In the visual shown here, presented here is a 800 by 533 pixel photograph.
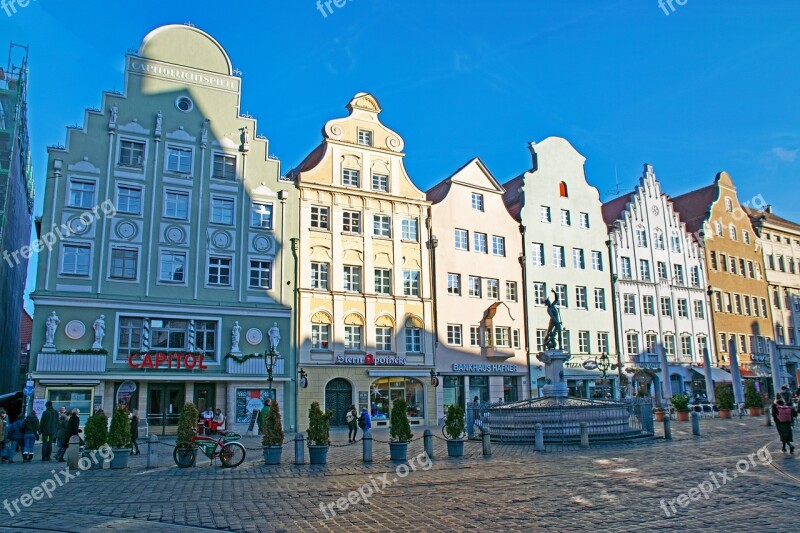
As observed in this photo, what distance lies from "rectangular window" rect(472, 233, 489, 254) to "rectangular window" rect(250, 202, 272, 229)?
45.1 ft

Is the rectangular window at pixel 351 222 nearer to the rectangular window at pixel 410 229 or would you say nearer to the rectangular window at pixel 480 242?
the rectangular window at pixel 410 229

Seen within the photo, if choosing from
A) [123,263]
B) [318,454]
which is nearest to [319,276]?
[123,263]

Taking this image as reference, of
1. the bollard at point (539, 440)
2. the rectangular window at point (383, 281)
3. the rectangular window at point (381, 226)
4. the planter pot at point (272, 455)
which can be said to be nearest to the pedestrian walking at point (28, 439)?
A: the planter pot at point (272, 455)

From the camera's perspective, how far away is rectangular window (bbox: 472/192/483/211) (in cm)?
4491

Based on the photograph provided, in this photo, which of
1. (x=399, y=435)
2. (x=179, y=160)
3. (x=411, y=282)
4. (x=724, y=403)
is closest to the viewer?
(x=399, y=435)

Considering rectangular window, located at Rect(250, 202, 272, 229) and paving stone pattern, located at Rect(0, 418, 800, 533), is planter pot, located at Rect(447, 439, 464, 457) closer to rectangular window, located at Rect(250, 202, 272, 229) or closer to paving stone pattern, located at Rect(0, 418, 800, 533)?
paving stone pattern, located at Rect(0, 418, 800, 533)

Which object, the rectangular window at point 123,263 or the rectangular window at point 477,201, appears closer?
the rectangular window at point 123,263

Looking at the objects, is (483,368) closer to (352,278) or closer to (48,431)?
(352,278)

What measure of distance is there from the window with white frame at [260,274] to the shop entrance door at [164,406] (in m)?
6.46

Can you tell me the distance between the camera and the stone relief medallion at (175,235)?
34.4 meters

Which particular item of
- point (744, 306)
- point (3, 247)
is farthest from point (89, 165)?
point (744, 306)

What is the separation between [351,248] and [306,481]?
24.6 meters

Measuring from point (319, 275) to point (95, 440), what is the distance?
20625mm

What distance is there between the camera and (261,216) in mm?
37125
